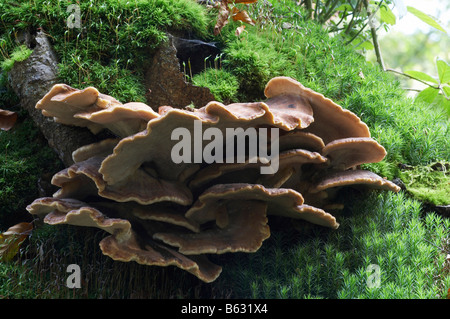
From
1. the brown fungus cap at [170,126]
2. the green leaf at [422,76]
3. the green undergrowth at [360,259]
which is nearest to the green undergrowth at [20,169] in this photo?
the brown fungus cap at [170,126]

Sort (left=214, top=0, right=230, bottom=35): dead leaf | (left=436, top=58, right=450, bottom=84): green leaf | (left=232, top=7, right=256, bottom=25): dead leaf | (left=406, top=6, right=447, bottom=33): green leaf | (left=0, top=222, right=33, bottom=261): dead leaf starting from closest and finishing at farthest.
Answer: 1. (left=0, top=222, right=33, bottom=261): dead leaf
2. (left=214, top=0, right=230, bottom=35): dead leaf
3. (left=232, top=7, right=256, bottom=25): dead leaf
4. (left=436, top=58, right=450, bottom=84): green leaf
5. (left=406, top=6, right=447, bottom=33): green leaf

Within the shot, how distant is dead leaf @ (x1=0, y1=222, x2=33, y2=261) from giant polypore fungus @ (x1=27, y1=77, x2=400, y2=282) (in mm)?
558

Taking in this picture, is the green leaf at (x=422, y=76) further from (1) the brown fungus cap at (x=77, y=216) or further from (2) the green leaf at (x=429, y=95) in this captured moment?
(1) the brown fungus cap at (x=77, y=216)

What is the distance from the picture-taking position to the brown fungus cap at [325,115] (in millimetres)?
2625

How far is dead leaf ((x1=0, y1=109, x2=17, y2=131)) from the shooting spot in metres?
3.51

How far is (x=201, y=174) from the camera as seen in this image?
2547 mm

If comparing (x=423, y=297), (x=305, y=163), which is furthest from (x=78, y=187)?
(x=423, y=297)

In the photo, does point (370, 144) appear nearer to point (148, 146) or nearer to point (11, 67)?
point (148, 146)

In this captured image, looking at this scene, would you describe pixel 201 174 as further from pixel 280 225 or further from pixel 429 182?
pixel 429 182

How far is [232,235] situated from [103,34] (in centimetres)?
204

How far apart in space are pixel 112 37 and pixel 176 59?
22.8 inches

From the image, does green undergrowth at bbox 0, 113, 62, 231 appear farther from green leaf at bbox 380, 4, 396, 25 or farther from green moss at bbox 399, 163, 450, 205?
green leaf at bbox 380, 4, 396, 25

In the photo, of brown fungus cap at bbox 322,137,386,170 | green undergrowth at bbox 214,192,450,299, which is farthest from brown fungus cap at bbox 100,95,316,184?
green undergrowth at bbox 214,192,450,299

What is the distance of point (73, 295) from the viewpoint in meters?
2.56
